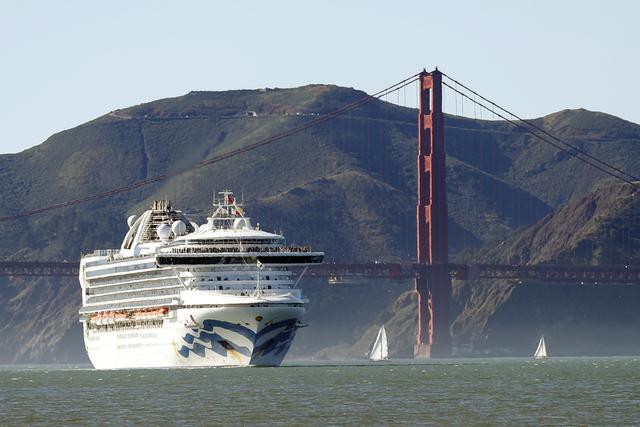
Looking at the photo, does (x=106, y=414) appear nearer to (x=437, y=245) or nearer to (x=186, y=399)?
(x=186, y=399)

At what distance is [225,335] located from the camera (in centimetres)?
11375

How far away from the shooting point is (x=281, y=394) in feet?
288

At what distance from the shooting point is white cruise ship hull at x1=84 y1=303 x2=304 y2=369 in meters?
113

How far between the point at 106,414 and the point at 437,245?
120 meters

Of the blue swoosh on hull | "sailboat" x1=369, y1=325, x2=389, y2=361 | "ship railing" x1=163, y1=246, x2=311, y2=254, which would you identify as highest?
"ship railing" x1=163, y1=246, x2=311, y2=254

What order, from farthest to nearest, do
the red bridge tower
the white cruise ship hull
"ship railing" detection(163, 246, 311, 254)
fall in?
the red bridge tower
"ship railing" detection(163, 246, 311, 254)
the white cruise ship hull

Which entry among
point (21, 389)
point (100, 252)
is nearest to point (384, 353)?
point (100, 252)

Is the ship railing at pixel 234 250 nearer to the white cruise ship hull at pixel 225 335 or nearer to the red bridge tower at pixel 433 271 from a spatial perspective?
the white cruise ship hull at pixel 225 335

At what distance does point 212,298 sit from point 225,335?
97.6 inches

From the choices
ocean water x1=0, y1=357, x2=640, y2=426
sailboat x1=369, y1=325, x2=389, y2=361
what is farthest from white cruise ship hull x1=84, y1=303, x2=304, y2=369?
sailboat x1=369, y1=325, x2=389, y2=361

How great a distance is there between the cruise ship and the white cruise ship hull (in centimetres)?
6

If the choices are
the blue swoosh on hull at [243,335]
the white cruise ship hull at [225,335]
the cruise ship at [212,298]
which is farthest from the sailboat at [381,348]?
the blue swoosh on hull at [243,335]

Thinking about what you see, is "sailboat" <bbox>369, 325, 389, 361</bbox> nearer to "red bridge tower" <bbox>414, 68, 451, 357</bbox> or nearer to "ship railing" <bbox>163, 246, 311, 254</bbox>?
"red bridge tower" <bbox>414, 68, 451, 357</bbox>

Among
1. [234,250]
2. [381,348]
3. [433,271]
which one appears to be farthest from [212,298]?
[433,271]
